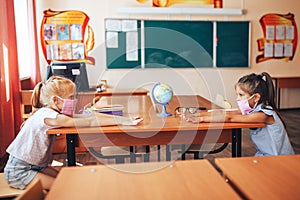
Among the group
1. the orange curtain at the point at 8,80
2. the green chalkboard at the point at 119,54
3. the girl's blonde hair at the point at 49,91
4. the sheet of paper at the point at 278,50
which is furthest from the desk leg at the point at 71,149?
the sheet of paper at the point at 278,50

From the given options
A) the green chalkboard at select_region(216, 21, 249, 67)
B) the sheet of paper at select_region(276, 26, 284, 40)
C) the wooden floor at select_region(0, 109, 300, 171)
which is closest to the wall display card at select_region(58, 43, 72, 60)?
the wooden floor at select_region(0, 109, 300, 171)

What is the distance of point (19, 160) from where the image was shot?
71.8 inches

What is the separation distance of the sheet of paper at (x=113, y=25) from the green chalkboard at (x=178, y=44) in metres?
0.47

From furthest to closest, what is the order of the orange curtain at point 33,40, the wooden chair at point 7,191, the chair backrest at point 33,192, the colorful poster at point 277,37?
1. the colorful poster at point 277,37
2. the orange curtain at point 33,40
3. the wooden chair at point 7,191
4. the chair backrest at point 33,192

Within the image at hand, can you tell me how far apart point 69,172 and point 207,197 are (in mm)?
542

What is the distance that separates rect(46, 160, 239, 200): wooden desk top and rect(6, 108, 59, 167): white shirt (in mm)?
667

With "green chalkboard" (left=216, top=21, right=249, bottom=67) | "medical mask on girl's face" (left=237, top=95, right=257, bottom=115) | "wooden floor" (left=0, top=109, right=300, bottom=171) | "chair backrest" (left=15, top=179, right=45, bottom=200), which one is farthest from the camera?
"green chalkboard" (left=216, top=21, right=249, bottom=67)

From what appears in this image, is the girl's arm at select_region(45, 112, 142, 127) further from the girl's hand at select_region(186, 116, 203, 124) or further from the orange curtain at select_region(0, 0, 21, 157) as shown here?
the orange curtain at select_region(0, 0, 21, 157)

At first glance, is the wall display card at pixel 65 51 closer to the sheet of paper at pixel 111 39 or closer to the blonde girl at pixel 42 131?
the sheet of paper at pixel 111 39

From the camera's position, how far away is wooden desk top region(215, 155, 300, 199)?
105 cm

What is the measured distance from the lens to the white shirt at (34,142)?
5.99 feet

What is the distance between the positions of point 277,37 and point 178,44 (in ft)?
6.36

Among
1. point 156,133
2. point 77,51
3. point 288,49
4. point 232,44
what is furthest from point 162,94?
point 288,49

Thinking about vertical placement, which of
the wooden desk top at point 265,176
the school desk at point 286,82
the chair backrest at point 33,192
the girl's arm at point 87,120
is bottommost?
the school desk at point 286,82
